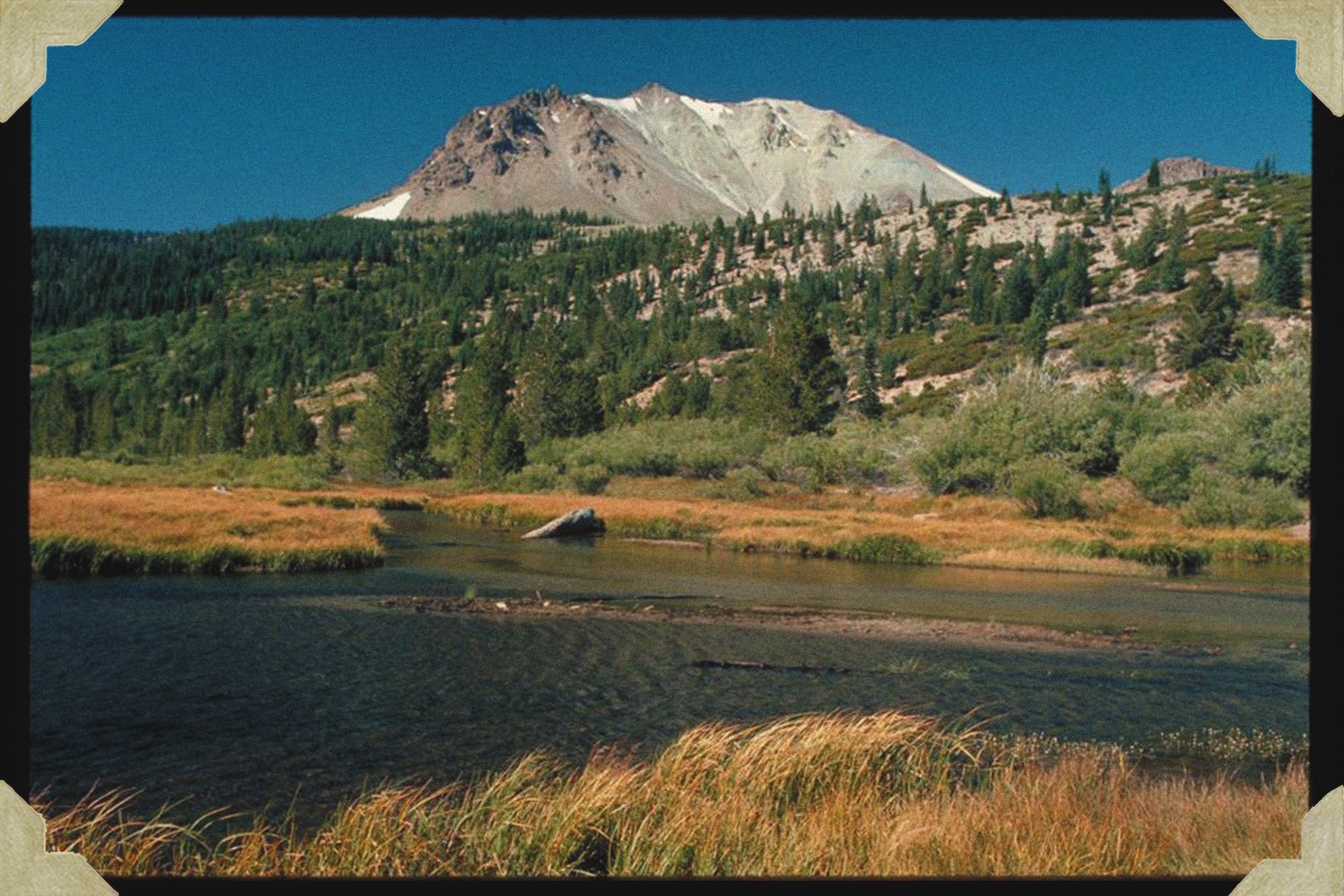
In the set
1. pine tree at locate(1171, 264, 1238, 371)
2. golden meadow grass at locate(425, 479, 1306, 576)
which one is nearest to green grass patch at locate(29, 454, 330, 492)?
golden meadow grass at locate(425, 479, 1306, 576)

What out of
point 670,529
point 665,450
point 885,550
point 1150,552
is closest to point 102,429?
point 665,450

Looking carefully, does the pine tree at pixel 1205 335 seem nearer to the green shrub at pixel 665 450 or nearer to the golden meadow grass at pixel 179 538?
the green shrub at pixel 665 450

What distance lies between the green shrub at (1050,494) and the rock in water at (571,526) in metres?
20.9

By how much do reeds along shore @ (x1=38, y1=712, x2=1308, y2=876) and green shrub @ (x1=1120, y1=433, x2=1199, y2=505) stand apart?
156 ft

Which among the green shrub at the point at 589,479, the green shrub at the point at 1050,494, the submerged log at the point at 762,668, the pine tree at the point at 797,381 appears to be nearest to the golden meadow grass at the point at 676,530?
the green shrub at the point at 1050,494

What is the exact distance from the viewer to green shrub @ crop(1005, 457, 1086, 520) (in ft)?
167

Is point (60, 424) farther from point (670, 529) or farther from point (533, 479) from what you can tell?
point (670, 529)

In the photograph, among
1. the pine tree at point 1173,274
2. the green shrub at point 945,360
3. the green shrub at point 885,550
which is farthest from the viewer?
the pine tree at point 1173,274

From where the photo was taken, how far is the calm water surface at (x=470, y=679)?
12.9 metres

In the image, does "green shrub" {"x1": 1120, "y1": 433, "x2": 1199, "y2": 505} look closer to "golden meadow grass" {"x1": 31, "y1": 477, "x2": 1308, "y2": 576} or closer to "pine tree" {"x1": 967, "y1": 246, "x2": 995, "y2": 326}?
"golden meadow grass" {"x1": 31, "y1": 477, "x2": 1308, "y2": 576}

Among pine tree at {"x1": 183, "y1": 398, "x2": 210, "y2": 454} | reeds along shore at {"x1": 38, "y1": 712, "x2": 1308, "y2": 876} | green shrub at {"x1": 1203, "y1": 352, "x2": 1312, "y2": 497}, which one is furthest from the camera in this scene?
pine tree at {"x1": 183, "y1": 398, "x2": 210, "y2": 454}

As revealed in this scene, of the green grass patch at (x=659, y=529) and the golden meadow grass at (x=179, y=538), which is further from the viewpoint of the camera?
the green grass patch at (x=659, y=529)

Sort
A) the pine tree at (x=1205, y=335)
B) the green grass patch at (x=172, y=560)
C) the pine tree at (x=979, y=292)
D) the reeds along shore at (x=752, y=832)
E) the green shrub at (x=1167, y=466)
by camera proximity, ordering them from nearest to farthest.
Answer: the reeds along shore at (x=752, y=832) < the green grass patch at (x=172, y=560) < the green shrub at (x=1167, y=466) < the pine tree at (x=1205, y=335) < the pine tree at (x=979, y=292)

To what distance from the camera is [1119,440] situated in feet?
192
